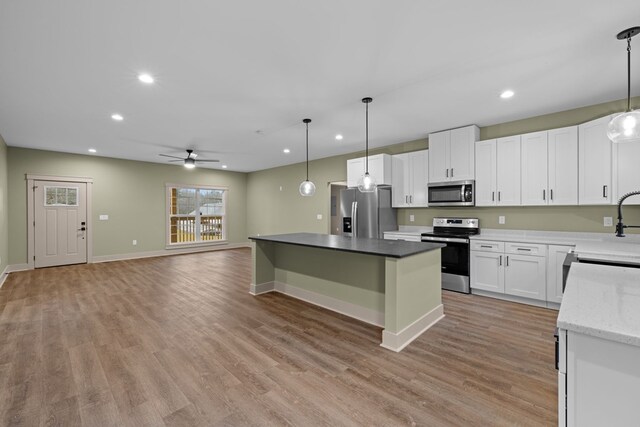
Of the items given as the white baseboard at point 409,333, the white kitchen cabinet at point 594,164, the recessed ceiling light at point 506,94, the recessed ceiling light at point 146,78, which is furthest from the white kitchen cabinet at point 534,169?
the recessed ceiling light at point 146,78

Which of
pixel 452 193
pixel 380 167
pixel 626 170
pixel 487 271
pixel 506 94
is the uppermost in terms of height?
pixel 506 94

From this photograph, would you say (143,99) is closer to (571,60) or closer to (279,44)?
(279,44)

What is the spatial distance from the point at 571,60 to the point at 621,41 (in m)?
0.33

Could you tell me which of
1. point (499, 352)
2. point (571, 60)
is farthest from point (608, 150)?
point (499, 352)

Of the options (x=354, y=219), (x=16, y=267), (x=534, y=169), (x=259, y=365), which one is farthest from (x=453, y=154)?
(x=16, y=267)

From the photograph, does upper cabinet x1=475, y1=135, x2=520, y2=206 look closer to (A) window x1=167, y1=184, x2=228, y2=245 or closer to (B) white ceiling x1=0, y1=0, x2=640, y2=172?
(B) white ceiling x1=0, y1=0, x2=640, y2=172

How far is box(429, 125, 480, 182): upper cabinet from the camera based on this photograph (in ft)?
14.8

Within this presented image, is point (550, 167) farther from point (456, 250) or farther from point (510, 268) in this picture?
point (456, 250)

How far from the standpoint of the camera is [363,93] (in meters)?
3.34

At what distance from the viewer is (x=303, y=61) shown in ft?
8.66

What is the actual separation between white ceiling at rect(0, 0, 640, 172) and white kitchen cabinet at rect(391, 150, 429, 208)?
2.61ft

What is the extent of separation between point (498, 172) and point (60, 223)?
8814mm

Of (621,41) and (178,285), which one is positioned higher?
(621,41)

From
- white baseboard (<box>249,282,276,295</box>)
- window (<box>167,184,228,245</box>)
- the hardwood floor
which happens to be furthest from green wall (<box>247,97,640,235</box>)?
white baseboard (<box>249,282,276,295</box>)
